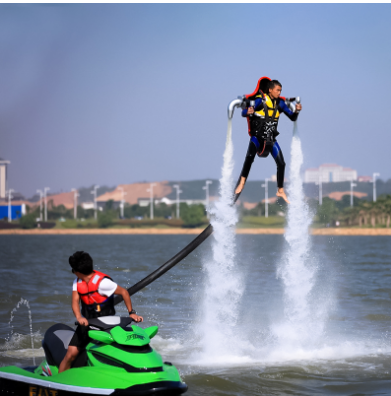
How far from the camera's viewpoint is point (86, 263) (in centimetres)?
678

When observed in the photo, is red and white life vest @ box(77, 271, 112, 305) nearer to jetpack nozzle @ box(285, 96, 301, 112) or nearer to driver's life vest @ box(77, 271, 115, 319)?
driver's life vest @ box(77, 271, 115, 319)

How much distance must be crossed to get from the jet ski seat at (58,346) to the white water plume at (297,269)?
482 centimetres

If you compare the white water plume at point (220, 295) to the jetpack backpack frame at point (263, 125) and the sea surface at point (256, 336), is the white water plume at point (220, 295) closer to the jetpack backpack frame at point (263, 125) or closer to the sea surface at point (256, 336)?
the sea surface at point (256, 336)

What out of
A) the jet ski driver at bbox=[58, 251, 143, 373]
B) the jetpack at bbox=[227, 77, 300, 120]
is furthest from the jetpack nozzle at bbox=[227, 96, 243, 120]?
the jet ski driver at bbox=[58, 251, 143, 373]

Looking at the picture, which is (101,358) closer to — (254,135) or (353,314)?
(254,135)

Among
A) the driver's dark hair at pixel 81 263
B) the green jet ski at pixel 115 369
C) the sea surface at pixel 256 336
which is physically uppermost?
the driver's dark hair at pixel 81 263

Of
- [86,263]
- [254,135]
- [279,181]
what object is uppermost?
[254,135]

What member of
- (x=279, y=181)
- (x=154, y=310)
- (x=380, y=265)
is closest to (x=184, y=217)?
(x=380, y=265)

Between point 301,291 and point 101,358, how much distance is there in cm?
610

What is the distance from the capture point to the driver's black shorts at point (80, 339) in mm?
6832

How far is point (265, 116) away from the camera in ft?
28.6

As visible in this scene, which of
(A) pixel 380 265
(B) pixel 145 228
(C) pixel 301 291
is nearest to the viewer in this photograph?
(C) pixel 301 291

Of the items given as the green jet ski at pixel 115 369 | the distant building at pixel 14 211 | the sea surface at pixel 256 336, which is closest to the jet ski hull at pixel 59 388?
the green jet ski at pixel 115 369

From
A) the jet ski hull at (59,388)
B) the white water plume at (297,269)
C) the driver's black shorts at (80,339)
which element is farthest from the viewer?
the white water plume at (297,269)
